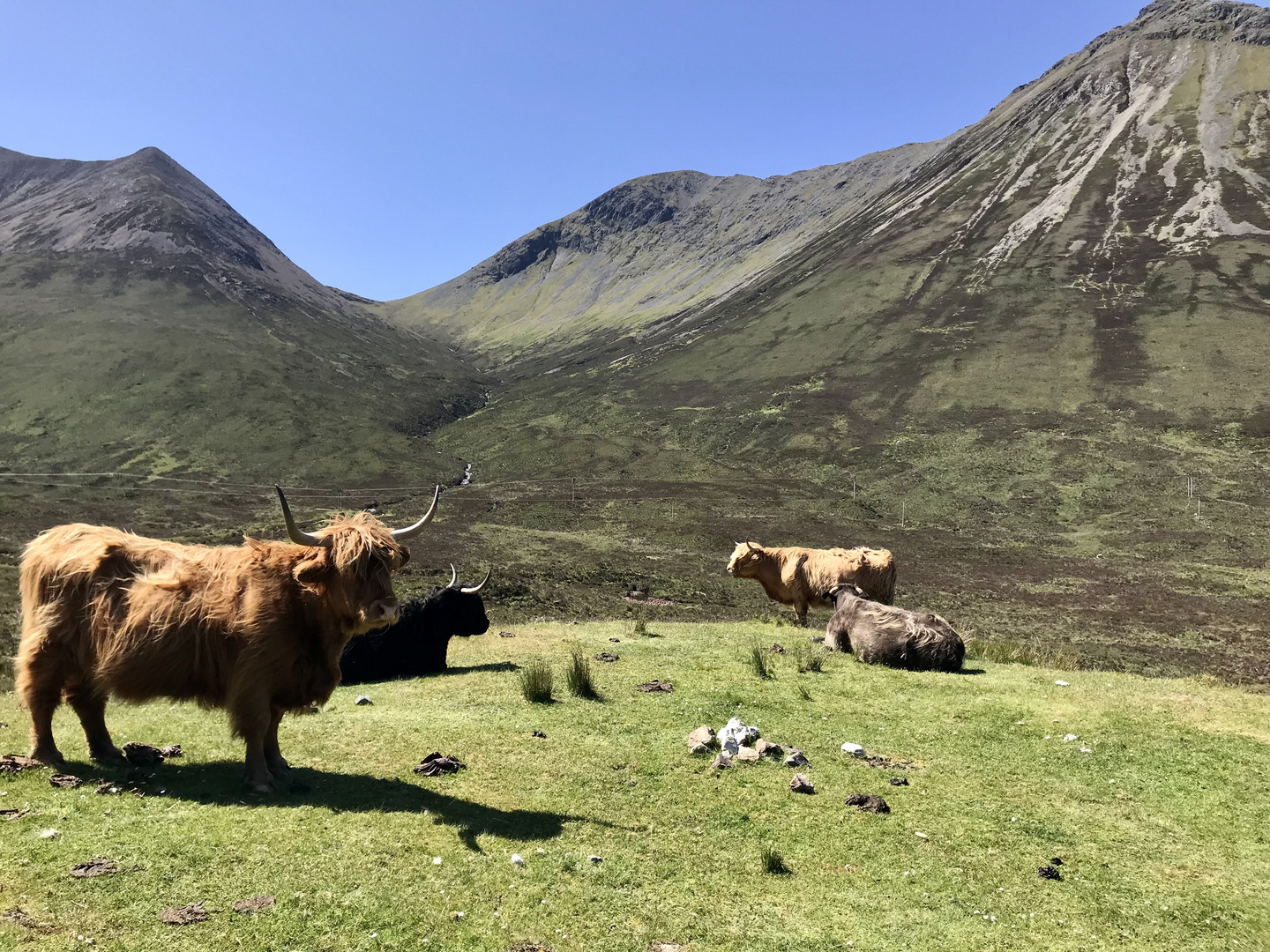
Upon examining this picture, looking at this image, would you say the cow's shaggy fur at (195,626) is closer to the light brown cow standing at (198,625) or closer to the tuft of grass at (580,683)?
the light brown cow standing at (198,625)

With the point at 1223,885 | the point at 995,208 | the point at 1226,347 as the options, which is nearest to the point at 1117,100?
the point at 995,208

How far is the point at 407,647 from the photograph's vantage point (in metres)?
12.4

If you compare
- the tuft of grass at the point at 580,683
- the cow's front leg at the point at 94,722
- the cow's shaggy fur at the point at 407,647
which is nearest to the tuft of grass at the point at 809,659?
the tuft of grass at the point at 580,683

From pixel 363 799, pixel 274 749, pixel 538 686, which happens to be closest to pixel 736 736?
pixel 538 686

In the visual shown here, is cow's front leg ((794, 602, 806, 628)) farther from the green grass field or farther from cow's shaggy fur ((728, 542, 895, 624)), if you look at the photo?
the green grass field

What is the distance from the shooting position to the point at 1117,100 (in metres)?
138

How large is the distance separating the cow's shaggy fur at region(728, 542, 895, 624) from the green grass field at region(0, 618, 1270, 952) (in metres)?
8.12

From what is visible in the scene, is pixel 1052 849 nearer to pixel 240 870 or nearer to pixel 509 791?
pixel 509 791

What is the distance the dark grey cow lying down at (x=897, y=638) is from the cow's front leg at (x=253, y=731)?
33.3ft

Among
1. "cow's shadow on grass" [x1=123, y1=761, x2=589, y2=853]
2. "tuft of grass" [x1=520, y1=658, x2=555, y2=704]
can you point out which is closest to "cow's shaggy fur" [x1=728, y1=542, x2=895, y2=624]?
"tuft of grass" [x1=520, y1=658, x2=555, y2=704]

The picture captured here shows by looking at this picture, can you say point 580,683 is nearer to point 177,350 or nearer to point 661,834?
point 661,834

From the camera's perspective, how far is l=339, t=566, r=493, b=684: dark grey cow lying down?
12195mm

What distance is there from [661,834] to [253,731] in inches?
150

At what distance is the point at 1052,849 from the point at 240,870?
6.34 metres
